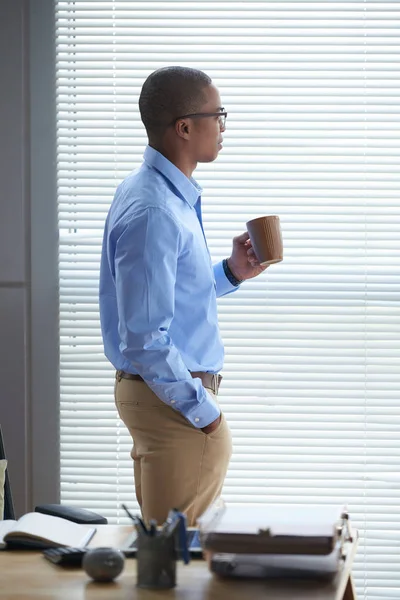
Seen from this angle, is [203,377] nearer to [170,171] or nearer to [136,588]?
[170,171]

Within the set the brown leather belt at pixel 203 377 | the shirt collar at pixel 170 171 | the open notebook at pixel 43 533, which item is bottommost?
the open notebook at pixel 43 533

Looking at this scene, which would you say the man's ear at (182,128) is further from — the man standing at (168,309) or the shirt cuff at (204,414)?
the shirt cuff at (204,414)

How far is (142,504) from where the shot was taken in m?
2.50

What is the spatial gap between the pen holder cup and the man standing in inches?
30.3

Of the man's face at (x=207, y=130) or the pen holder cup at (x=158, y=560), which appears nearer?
the pen holder cup at (x=158, y=560)

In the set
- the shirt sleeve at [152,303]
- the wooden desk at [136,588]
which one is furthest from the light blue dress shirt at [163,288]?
the wooden desk at [136,588]

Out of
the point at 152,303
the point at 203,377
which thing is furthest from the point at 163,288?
the point at 203,377

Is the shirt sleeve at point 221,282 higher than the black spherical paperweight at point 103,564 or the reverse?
higher

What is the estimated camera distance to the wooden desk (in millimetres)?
1524

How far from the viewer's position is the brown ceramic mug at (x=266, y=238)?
8.29 feet

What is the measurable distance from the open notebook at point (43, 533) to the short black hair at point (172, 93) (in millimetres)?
1174

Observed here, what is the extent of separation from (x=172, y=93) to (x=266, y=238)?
0.51m

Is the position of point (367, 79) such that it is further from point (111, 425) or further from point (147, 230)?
point (111, 425)

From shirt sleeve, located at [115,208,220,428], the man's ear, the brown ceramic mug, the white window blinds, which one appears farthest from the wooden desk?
the white window blinds
